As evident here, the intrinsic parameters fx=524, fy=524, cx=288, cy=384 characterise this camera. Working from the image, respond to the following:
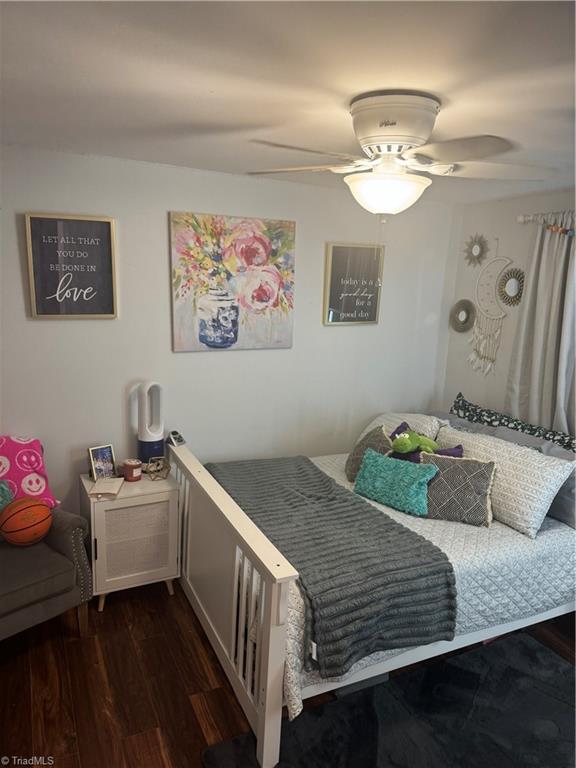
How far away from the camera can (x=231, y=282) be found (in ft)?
9.95

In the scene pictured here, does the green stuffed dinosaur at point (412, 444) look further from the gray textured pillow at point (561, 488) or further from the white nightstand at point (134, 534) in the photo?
the white nightstand at point (134, 534)

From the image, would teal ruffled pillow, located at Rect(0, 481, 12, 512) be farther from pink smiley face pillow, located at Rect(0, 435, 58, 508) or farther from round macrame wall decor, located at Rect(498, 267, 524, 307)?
round macrame wall decor, located at Rect(498, 267, 524, 307)

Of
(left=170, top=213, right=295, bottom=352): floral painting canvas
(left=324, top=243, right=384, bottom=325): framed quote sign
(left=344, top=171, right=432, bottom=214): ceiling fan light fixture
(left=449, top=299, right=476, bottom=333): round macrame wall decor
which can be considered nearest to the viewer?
(left=344, top=171, right=432, bottom=214): ceiling fan light fixture

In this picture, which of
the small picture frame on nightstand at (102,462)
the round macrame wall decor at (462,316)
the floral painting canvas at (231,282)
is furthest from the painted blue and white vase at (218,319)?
the round macrame wall decor at (462,316)

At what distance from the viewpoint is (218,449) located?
3.23m

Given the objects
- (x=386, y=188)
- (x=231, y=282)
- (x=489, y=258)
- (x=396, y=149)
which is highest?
(x=396, y=149)

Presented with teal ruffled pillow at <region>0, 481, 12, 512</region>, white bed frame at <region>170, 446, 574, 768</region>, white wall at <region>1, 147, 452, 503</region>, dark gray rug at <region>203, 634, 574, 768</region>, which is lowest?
dark gray rug at <region>203, 634, 574, 768</region>

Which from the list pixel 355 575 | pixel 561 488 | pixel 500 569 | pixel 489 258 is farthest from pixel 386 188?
pixel 489 258

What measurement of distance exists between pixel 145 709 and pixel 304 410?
1883mm

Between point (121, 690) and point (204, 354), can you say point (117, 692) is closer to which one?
point (121, 690)

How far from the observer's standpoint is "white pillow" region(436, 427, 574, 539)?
97.0 inches

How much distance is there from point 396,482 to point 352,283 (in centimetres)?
136

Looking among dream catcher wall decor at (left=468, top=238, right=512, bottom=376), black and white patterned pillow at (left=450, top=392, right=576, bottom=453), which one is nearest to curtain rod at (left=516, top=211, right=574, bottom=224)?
dream catcher wall decor at (left=468, top=238, right=512, bottom=376)

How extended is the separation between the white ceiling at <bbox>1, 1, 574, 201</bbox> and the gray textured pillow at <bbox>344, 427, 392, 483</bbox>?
1.57 m
